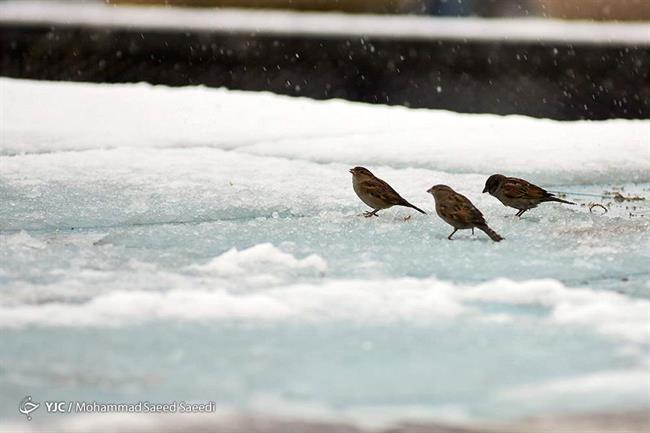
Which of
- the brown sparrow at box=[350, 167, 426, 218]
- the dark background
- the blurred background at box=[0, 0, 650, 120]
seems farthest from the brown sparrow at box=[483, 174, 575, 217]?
the dark background

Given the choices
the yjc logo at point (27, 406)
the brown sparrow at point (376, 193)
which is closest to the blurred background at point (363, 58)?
the brown sparrow at point (376, 193)

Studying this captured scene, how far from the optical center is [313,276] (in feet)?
18.1

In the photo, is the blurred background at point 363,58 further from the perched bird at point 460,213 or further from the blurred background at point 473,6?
the perched bird at point 460,213

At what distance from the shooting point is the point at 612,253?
616cm

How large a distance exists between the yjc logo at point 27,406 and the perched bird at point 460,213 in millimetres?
3035

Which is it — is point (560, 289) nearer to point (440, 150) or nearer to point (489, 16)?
point (440, 150)

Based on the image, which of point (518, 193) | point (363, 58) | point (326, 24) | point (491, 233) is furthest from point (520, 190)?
point (326, 24)

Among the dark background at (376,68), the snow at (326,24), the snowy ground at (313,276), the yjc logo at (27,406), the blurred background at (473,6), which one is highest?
the blurred background at (473,6)

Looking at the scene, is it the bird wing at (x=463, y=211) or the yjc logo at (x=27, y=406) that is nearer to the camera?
the yjc logo at (x=27, y=406)

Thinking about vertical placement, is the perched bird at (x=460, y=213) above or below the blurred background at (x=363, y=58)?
below

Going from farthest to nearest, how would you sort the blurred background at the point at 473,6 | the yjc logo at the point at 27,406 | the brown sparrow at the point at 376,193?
the blurred background at the point at 473,6 < the brown sparrow at the point at 376,193 < the yjc logo at the point at 27,406

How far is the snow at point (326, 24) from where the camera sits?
947 inches

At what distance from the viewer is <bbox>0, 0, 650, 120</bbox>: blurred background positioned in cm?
1939

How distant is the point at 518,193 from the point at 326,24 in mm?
19558
